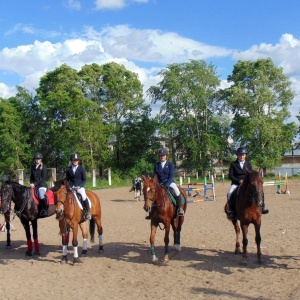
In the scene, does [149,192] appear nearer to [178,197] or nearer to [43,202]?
[178,197]

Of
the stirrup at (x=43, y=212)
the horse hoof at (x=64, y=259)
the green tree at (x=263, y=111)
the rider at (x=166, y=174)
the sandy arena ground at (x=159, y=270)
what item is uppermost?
the green tree at (x=263, y=111)

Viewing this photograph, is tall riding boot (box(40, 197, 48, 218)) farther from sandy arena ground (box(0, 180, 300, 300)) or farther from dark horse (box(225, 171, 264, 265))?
dark horse (box(225, 171, 264, 265))

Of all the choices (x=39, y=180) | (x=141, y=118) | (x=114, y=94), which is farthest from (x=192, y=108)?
(x=39, y=180)

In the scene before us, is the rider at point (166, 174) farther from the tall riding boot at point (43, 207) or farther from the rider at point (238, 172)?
the tall riding boot at point (43, 207)

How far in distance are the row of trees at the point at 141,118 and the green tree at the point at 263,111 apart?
0.11 metres

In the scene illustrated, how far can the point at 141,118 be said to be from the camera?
165ft

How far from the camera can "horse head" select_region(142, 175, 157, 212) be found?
30.1 feet

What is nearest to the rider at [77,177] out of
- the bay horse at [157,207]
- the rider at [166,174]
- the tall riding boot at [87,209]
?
the tall riding boot at [87,209]

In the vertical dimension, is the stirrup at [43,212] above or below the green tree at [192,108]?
below

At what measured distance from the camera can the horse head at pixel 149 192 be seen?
916 cm

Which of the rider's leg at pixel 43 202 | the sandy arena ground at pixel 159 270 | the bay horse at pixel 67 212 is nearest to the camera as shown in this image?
the sandy arena ground at pixel 159 270

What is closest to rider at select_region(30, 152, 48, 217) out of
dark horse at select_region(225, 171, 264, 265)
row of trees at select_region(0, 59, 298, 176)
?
dark horse at select_region(225, 171, 264, 265)

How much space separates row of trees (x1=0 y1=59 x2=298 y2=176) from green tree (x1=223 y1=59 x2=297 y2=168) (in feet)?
0.36

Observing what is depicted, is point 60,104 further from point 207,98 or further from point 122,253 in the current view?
point 122,253
